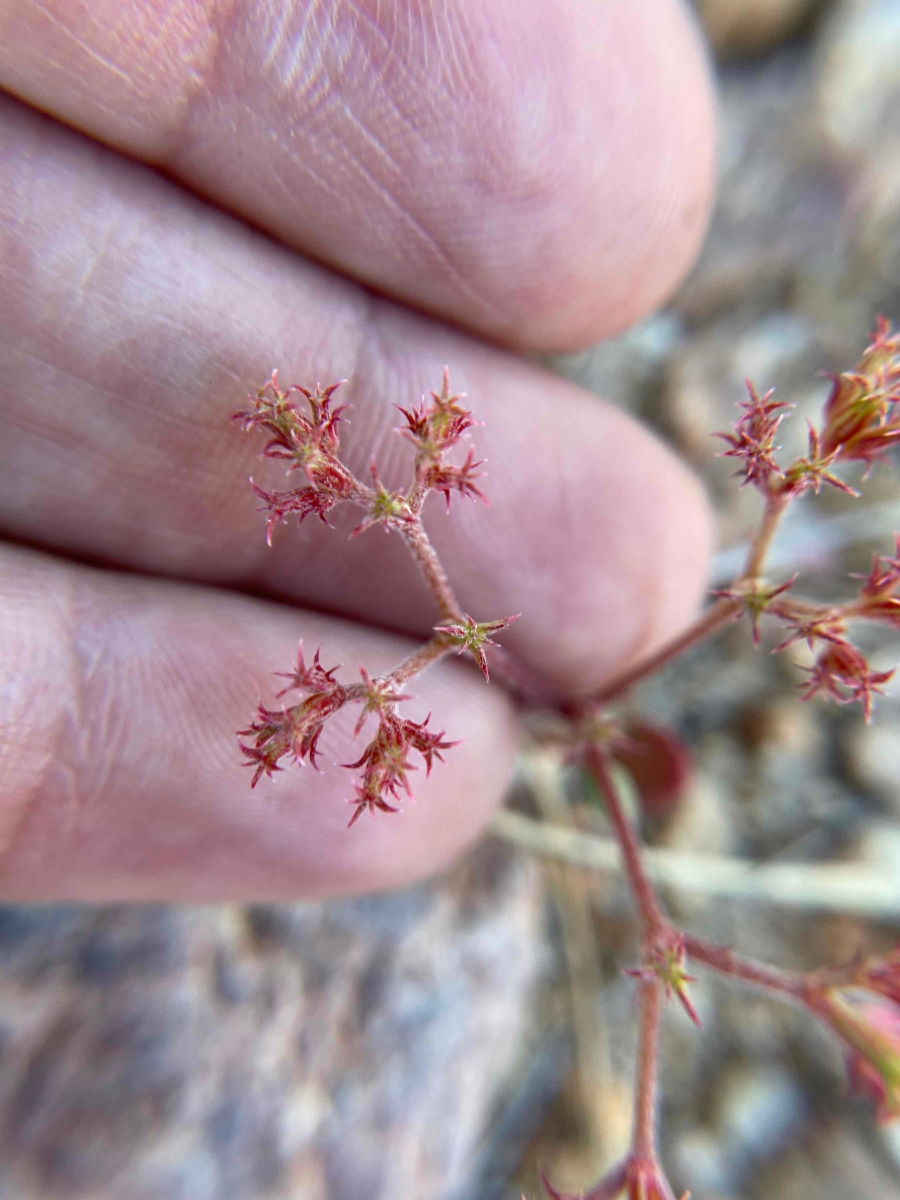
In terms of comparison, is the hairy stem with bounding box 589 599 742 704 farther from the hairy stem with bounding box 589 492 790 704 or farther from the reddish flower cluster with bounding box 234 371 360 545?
the reddish flower cluster with bounding box 234 371 360 545

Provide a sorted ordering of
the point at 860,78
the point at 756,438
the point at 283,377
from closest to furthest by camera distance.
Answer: the point at 756,438
the point at 283,377
the point at 860,78

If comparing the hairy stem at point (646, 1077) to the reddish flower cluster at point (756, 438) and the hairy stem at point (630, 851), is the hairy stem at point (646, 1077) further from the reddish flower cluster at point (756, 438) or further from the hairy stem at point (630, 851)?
the reddish flower cluster at point (756, 438)

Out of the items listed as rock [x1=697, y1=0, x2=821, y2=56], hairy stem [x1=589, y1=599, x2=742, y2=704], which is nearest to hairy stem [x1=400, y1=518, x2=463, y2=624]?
hairy stem [x1=589, y1=599, x2=742, y2=704]

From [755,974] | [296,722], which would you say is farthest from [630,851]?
[296,722]

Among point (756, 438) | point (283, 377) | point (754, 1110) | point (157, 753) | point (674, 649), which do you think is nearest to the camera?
point (756, 438)

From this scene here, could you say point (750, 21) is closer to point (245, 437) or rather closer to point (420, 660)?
point (245, 437)

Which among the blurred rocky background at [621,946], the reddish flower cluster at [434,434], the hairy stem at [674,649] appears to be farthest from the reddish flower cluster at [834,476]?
the blurred rocky background at [621,946]
